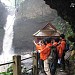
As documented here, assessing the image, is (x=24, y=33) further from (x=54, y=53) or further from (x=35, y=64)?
(x=35, y=64)

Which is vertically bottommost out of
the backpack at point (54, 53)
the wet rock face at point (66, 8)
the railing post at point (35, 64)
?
the railing post at point (35, 64)

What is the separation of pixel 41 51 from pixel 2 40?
23005 millimetres

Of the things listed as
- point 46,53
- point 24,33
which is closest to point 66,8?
point 46,53

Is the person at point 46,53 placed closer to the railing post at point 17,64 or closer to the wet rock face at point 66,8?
the railing post at point 17,64

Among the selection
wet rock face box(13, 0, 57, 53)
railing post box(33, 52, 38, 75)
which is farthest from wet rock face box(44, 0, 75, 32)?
wet rock face box(13, 0, 57, 53)

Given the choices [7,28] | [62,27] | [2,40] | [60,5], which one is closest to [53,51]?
[60,5]

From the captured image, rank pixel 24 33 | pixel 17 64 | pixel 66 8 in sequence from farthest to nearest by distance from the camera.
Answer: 1. pixel 24 33
2. pixel 66 8
3. pixel 17 64

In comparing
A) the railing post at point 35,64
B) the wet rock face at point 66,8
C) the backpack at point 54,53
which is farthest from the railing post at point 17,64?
the wet rock face at point 66,8

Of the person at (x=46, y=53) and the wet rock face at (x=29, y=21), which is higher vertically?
the wet rock face at (x=29, y=21)

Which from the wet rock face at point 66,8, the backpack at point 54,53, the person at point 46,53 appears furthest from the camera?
the wet rock face at point 66,8

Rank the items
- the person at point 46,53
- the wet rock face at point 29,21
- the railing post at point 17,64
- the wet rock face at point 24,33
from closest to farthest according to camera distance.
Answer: the railing post at point 17,64 → the person at point 46,53 → the wet rock face at point 24,33 → the wet rock face at point 29,21

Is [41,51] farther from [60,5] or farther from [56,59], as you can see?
[60,5]

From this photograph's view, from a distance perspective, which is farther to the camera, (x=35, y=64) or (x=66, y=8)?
(x=66, y=8)

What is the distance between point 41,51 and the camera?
746 centimetres
